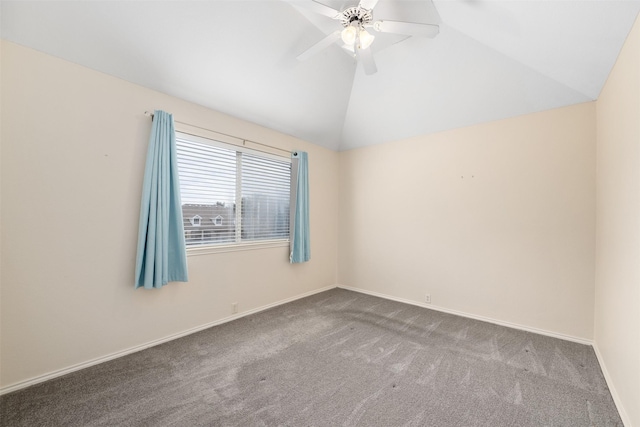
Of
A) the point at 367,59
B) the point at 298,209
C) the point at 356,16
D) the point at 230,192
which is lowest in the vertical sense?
the point at 298,209

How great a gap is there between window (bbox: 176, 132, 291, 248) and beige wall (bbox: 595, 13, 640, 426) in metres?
3.26

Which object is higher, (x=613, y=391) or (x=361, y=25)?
(x=361, y=25)

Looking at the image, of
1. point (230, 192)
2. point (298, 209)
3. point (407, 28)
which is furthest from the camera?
point (298, 209)

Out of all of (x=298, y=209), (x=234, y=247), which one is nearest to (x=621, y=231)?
(x=298, y=209)

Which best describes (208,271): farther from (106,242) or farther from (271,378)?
(271,378)

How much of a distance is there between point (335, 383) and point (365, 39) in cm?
264

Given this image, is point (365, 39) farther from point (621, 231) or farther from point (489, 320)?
point (489, 320)

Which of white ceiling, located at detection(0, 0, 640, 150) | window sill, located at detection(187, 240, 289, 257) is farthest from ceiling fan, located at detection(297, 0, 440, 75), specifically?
window sill, located at detection(187, 240, 289, 257)

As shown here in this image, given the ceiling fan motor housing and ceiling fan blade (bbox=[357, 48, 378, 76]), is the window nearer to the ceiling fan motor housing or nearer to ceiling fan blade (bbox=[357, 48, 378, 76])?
ceiling fan blade (bbox=[357, 48, 378, 76])

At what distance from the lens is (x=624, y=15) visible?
1.66 m

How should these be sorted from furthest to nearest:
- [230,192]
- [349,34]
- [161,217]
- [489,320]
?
[230,192]
[489,320]
[161,217]
[349,34]

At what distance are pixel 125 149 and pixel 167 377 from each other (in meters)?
1.94

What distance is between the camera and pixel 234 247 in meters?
3.15

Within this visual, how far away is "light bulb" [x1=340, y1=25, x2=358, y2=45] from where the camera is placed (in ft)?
6.38
